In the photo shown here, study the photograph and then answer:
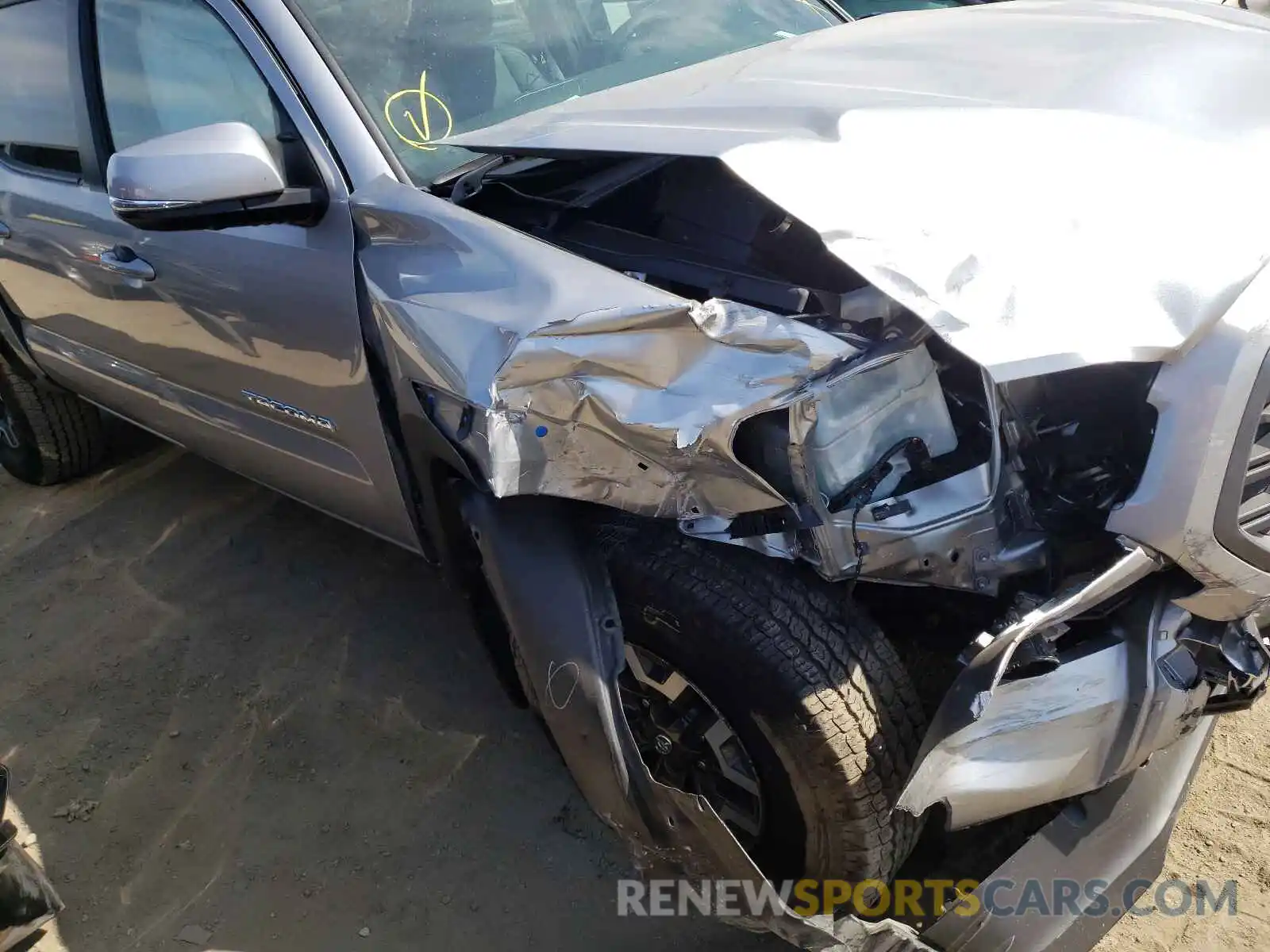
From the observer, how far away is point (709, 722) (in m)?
1.70

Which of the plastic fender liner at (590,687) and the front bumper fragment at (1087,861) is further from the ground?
the plastic fender liner at (590,687)

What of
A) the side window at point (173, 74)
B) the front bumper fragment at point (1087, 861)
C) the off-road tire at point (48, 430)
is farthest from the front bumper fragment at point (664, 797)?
the off-road tire at point (48, 430)

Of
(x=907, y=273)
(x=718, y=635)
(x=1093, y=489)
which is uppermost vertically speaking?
(x=907, y=273)

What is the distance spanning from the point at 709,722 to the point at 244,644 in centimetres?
163

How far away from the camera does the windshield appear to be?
78.8 inches

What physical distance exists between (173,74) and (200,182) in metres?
0.70

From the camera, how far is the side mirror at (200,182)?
182 cm

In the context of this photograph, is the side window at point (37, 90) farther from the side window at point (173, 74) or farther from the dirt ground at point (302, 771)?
the dirt ground at point (302, 771)

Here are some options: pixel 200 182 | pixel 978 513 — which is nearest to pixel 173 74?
pixel 200 182

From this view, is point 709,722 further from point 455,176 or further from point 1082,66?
point 1082,66

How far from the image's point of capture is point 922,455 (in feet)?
5.12

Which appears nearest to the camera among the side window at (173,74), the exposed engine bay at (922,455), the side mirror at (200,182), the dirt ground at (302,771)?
the exposed engine bay at (922,455)

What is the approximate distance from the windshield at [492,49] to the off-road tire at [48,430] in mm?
2108

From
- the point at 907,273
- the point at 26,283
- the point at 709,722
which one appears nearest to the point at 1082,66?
the point at 907,273
